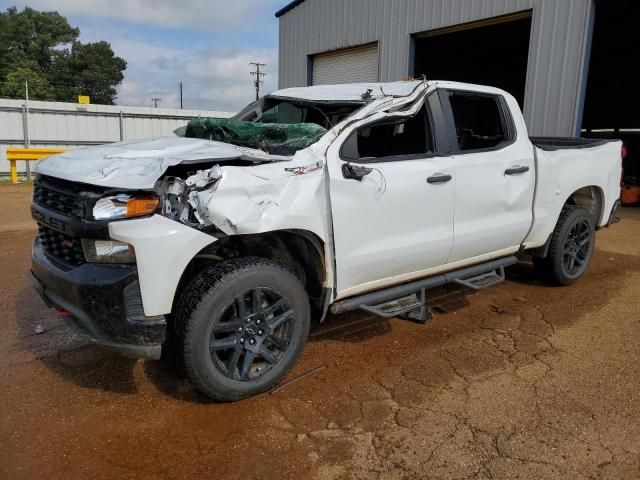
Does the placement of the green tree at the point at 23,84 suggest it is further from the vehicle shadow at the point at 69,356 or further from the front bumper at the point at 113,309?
the front bumper at the point at 113,309

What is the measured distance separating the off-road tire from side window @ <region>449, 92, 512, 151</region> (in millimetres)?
1168

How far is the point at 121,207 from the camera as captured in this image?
2.77 meters

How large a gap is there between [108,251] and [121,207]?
0.24 meters

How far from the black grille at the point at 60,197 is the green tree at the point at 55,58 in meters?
55.1

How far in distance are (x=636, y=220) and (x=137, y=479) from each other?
10250mm

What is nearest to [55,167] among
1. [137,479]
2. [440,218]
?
[137,479]

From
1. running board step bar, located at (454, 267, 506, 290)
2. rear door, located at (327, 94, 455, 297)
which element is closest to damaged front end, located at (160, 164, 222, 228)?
rear door, located at (327, 94, 455, 297)

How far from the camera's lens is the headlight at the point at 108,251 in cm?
275

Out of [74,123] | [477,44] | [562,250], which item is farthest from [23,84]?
[562,250]

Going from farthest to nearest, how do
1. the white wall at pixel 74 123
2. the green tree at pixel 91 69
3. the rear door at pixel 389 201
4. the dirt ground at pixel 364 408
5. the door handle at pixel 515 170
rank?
the green tree at pixel 91 69 < the white wall at pixel 74 123 < the door handle at pixel 515 170 < the rear door at pixel 389 201 < the dirt ground at pixel 364 408

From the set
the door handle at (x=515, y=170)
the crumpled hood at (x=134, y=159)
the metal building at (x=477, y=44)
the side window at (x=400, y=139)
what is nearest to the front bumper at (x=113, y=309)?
the crumpled hood at (x=134, y=159)

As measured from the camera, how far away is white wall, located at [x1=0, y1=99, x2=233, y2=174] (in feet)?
53.9

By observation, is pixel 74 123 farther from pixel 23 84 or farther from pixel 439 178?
pixel 23 84

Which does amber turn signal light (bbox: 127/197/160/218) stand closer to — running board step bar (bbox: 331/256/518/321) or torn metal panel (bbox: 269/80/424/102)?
running board step bar (bbox: 331/256/518/321)
